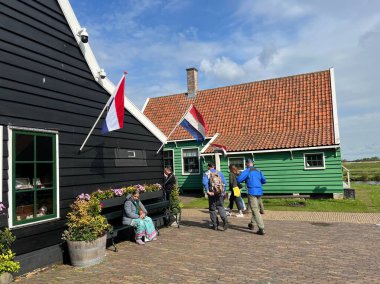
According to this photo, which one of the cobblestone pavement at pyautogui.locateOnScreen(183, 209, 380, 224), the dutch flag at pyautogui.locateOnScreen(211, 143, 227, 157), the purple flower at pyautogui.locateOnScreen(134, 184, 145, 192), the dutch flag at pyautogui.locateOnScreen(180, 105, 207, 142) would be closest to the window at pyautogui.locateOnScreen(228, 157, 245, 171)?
the dutch flag at pyautogui.locateOnScreen(211, 143, 227, 157)

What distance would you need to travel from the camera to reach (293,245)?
7.71m

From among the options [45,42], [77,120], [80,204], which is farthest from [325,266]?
[45,42]

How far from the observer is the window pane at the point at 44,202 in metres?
6.41

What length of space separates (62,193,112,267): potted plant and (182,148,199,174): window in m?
13.2

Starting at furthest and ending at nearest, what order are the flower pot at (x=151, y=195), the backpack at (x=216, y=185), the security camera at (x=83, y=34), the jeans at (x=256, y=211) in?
the backpack at (x=216, y=185)
the flower pot at (x=151, y=195)
the jeans at (x=256, y=211)
the security camera at (x=83, y=34)

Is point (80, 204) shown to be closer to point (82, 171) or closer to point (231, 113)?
point (82, 171)

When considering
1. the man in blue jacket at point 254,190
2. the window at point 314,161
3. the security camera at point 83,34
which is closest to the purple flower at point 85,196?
the security camera at point 83,34

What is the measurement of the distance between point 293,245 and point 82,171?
16.9 ft

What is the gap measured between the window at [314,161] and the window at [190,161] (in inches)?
252

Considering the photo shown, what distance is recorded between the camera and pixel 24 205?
20.0 ft

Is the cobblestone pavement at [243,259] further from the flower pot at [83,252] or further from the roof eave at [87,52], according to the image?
the roof eave at [87,52]

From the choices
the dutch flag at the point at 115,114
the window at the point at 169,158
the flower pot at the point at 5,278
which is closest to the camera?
the flower pot at the point at 5,278

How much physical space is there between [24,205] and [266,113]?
50.4 ft

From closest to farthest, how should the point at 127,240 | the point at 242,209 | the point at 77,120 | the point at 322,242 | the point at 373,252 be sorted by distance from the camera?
1. the point at 373,252
2. the point at 77,120
3. the point at 322,242
4. the point at 127,240
5. the point at 242,209
